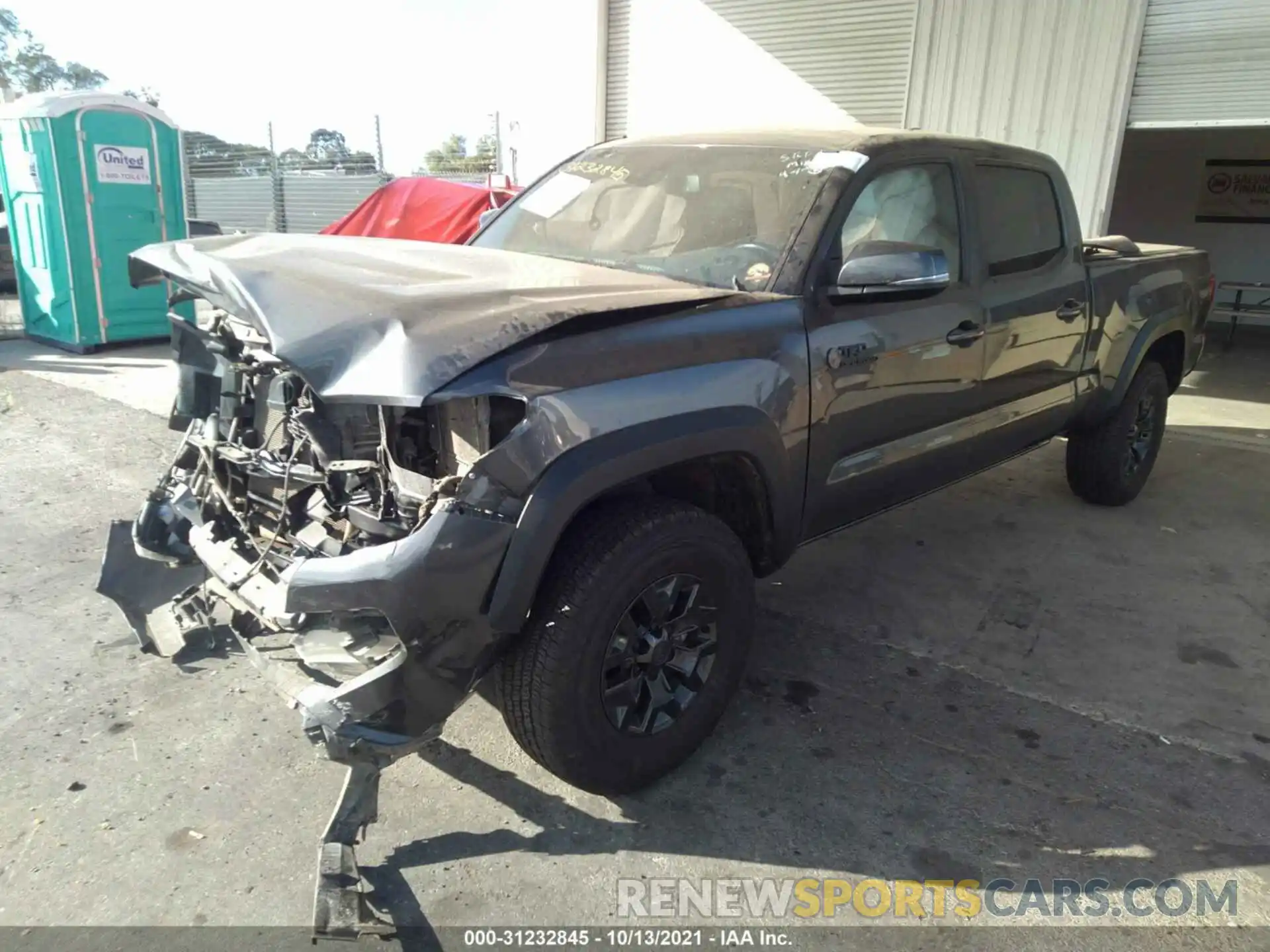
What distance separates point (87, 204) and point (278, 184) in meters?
7.96

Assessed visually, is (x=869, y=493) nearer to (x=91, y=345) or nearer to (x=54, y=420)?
(x=54, y=420)

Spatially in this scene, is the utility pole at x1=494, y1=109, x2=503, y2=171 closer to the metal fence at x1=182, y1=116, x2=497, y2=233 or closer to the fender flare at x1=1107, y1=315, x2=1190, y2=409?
the metal fence at x1=182, y1=116, x2=497, y2=233

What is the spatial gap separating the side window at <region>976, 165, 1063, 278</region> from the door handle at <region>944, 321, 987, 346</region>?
0.30m

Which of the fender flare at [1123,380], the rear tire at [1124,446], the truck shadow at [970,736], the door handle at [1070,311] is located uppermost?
the door handle at [1070,311]

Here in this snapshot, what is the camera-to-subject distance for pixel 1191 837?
8.70 ft

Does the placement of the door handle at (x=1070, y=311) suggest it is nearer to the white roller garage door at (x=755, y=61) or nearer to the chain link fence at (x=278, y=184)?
the white roller garage door at (x=755, y=61)

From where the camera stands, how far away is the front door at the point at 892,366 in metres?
3.07

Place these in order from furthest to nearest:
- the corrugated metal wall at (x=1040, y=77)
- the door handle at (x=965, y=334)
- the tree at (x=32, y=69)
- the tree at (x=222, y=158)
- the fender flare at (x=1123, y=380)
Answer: the tree at (x=32, y=69) → the tree at (x=222, y=158) → the corrugated metal wall at (x=1040, y=77) → the fender flare at (x=1123, y=380) → the door handle at (x=965, y=334)

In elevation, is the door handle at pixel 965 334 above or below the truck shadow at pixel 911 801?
above

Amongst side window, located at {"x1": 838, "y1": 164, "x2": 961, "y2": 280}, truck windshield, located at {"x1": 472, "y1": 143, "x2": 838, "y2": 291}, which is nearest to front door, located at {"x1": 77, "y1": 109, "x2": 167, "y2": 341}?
truck windshield, located at {"x1": 472, "y1": 143, "x2": 838, "y2": 291}

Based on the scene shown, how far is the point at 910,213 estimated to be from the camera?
3.60 m

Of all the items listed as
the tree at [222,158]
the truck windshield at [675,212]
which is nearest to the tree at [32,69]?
the tree at [222,158]

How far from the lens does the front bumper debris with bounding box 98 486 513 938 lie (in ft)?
7.07

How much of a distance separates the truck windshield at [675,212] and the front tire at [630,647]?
0.96 metres
